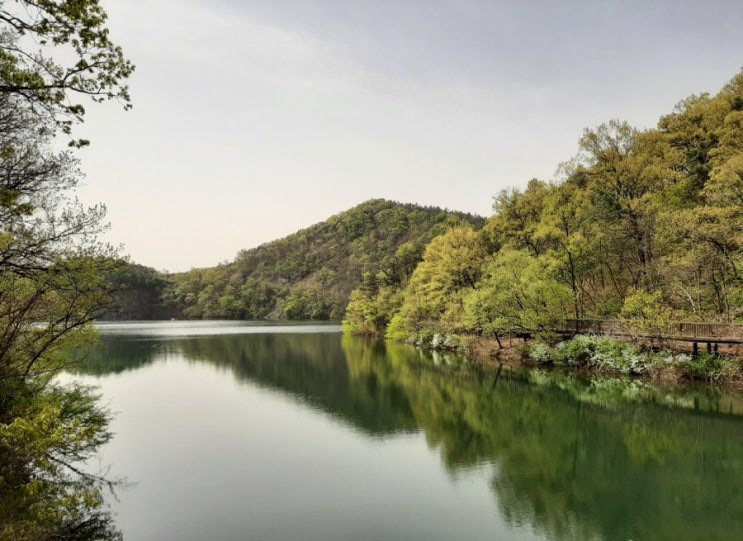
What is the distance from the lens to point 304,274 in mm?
174000

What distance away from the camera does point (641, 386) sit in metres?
26.5

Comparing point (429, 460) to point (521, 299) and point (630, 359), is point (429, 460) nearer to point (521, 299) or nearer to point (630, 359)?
point (630, 359)

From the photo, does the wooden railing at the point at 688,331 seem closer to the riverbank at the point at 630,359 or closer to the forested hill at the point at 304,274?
the riverbank at the point at 630,359

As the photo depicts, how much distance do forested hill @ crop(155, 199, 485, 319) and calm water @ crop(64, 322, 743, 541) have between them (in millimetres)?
94243

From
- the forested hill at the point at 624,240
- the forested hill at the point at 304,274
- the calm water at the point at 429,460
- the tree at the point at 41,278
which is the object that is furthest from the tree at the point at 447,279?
the forested hill at the point at 304,274

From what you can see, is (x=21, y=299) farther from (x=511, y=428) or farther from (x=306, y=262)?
(x=306, y=262)

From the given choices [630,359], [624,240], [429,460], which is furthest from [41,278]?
[624,240]

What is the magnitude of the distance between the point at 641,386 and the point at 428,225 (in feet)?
426

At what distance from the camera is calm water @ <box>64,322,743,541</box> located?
11.7 meters

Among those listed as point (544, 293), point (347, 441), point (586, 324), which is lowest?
point (347, 441)

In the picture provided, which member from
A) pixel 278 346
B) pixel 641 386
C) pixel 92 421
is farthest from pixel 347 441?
pixel 278 346

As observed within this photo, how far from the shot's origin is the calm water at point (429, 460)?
38.4ft

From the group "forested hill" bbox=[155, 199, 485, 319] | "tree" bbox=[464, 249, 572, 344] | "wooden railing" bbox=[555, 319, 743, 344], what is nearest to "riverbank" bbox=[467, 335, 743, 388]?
"wooden railing" bbox=[555, 319, 743, 344]

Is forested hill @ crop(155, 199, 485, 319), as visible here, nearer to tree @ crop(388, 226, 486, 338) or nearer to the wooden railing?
tree @ crop(388, 226, 486, 338)
